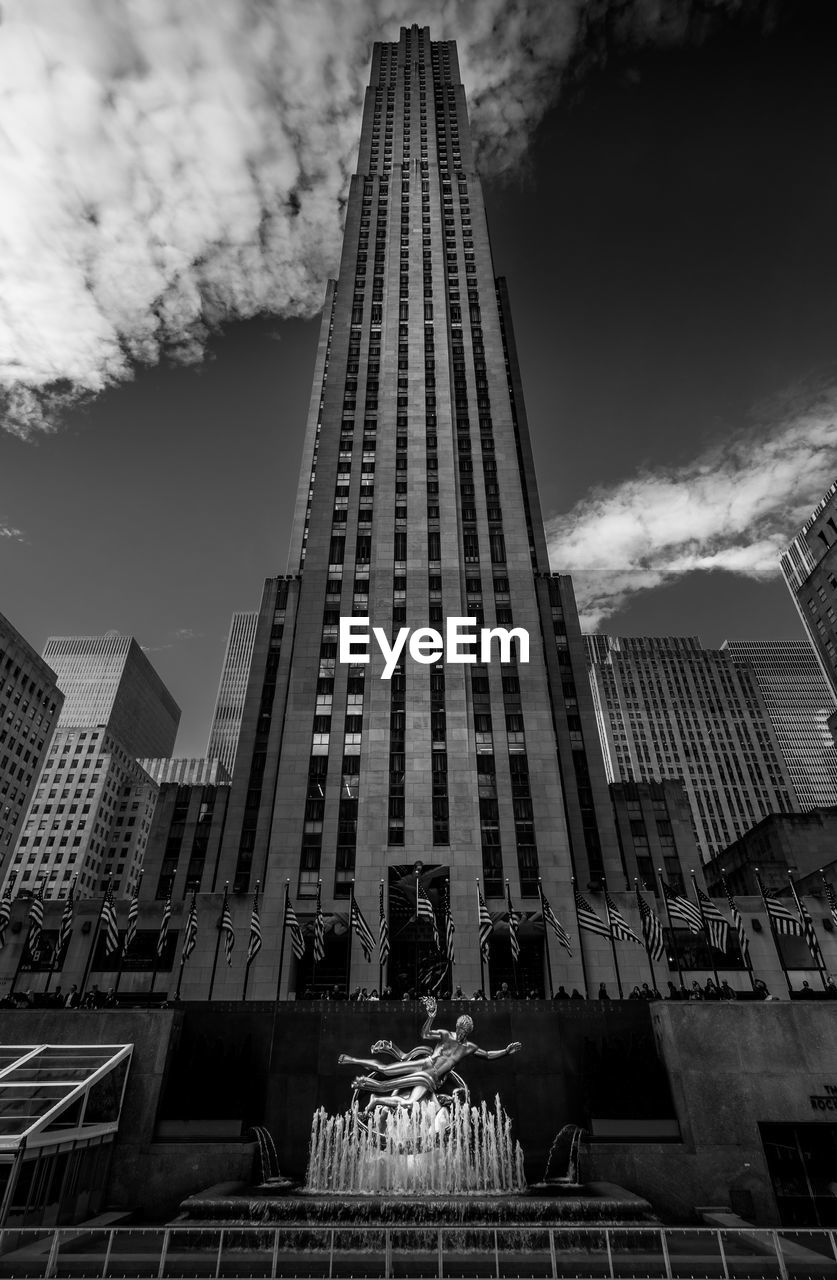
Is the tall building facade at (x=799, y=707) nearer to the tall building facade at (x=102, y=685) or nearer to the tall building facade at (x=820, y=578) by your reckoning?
the tall building facade at (x=820, y=578)

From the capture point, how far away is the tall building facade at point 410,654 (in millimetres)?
54062

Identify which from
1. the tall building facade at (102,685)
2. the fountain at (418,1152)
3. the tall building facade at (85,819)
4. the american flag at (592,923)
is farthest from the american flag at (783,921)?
the tall building facade at (102,685)

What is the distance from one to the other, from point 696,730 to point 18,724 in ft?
429

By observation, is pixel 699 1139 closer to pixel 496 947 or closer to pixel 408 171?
pixel 496 947

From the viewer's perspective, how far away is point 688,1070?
22.6 meters

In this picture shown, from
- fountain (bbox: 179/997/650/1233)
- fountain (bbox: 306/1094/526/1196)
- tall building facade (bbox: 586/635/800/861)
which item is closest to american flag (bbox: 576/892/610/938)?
fountain (bbox: 179/997/650/1233)

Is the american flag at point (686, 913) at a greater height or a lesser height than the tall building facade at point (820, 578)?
lesser

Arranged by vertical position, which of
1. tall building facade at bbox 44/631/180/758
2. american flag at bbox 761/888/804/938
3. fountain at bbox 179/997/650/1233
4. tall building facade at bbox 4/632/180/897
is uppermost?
tall building facade at bbox 44/631/180/758

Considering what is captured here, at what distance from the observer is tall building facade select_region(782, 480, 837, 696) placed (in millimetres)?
106375

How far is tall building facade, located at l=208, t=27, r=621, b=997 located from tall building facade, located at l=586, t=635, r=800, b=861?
77106 mm

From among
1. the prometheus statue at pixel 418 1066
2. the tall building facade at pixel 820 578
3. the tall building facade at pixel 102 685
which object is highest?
the tall building facade at pixel 102 685

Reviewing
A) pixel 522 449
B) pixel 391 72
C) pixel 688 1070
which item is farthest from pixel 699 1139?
pixel 391 72
